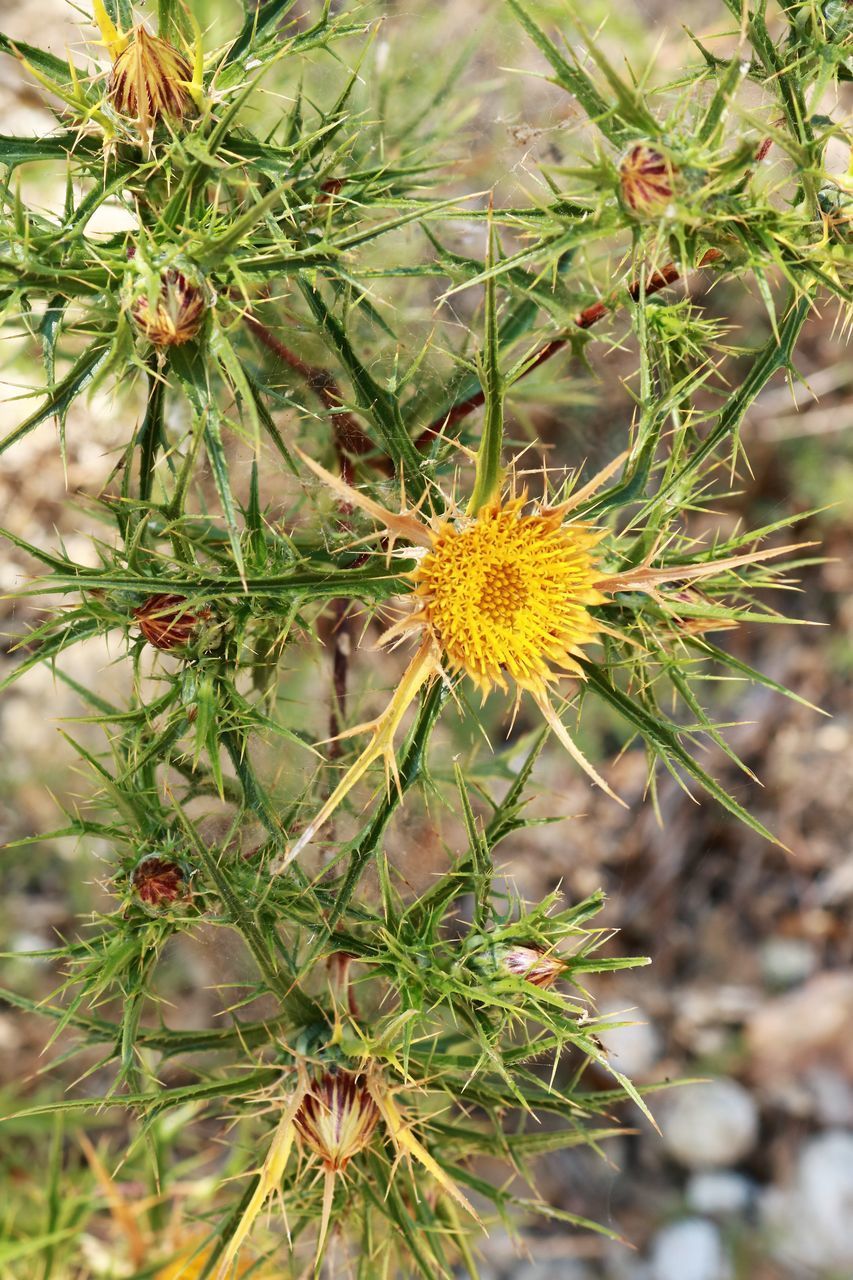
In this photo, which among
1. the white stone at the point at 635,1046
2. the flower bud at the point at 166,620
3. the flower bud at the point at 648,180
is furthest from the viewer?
the white stone at the point at 635,1046

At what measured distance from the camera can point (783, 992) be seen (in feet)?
9.91

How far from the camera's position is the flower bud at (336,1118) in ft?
3.66

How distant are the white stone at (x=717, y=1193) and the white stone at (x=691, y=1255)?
0.05 metres

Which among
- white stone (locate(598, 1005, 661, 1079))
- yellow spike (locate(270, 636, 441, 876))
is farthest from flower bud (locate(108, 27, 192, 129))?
white stone (locate(598, 1005, 661, 1079))

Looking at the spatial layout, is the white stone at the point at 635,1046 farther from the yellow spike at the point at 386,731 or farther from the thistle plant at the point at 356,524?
the yellow spike at the point at 386,731

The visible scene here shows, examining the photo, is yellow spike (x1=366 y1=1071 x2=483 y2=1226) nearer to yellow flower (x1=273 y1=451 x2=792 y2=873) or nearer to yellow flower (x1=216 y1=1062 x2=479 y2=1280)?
yellow flower (x1=216 y1=1062 x2=479 y2=1280)

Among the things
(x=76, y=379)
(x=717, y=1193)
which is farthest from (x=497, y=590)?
(x=717, y=1193)

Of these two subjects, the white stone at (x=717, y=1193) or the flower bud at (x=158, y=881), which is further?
the white stone at (x=717, y=1193)

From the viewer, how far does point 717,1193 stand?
9.55 feet

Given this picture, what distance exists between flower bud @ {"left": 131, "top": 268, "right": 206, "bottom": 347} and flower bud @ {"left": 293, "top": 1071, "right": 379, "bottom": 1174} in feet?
2.61

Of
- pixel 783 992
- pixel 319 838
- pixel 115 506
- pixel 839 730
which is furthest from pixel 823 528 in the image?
pixel 115 506

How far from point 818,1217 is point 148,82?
315 centimetres

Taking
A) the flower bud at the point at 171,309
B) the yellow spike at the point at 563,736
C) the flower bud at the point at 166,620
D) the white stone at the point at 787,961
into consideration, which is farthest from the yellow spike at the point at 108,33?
the white stone at the point at 787,961

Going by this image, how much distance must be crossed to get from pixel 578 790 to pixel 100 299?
2.15 metres
